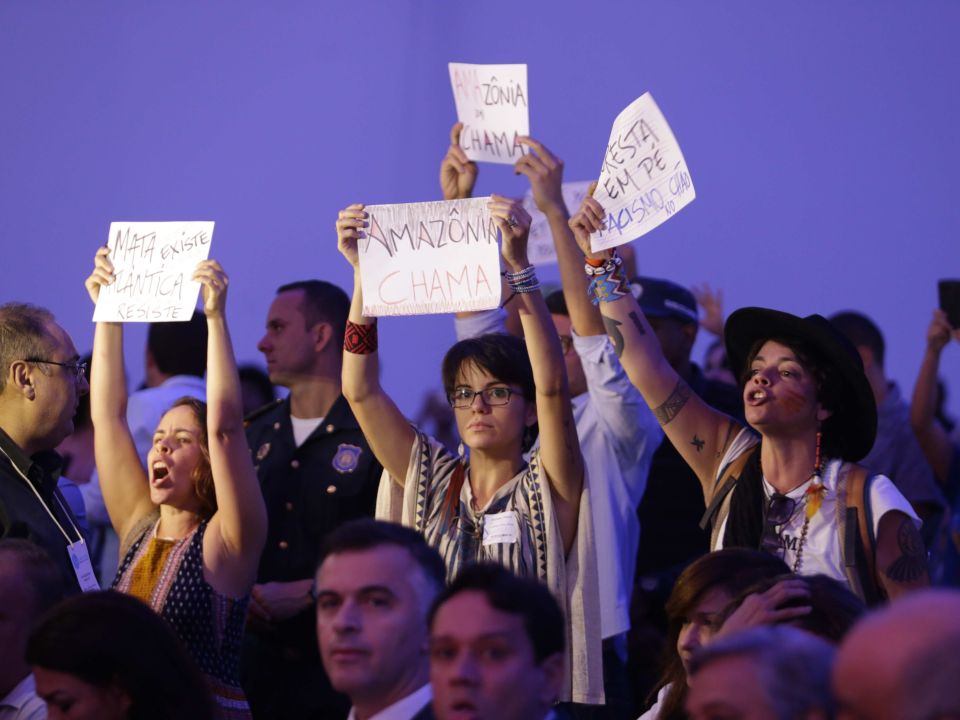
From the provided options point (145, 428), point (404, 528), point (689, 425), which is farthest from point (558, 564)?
point (145, 428)

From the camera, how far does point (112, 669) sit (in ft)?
9.00

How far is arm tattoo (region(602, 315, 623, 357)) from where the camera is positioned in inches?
150

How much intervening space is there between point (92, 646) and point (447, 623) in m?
0.75

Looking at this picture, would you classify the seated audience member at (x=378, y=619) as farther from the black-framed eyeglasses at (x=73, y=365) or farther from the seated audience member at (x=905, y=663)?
the black-framed eyeglasses at (x=73, y=365)

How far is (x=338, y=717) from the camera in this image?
4.10 meters

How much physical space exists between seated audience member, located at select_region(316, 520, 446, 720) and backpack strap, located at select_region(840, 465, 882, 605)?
1.04m

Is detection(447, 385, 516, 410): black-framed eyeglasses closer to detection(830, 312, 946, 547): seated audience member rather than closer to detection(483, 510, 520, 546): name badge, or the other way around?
detection(483, 510, 520, 546): name badge

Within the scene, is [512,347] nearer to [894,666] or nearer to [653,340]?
[653,340]

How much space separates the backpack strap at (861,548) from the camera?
330 centimetres

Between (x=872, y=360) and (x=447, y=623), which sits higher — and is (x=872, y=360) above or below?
above

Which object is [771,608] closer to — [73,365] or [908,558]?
[908,558]

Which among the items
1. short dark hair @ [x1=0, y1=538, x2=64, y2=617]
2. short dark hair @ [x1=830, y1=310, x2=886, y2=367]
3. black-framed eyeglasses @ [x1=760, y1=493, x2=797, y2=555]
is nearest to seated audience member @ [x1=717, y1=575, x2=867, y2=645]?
black-framed eyeglasses @ [x1=760, y1=493, x2=797, y2=555]

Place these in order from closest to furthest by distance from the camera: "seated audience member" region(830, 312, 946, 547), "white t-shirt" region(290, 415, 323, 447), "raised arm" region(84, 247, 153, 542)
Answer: "raised arm" region(84, 247, 153, 542) < "white t-shirt" region(290, 415, 323, 447) < "seated audience member" region(830, 312, 946, 547)

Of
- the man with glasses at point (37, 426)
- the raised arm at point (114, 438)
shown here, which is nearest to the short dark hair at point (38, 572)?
the man with glasses at point (37, 426)
